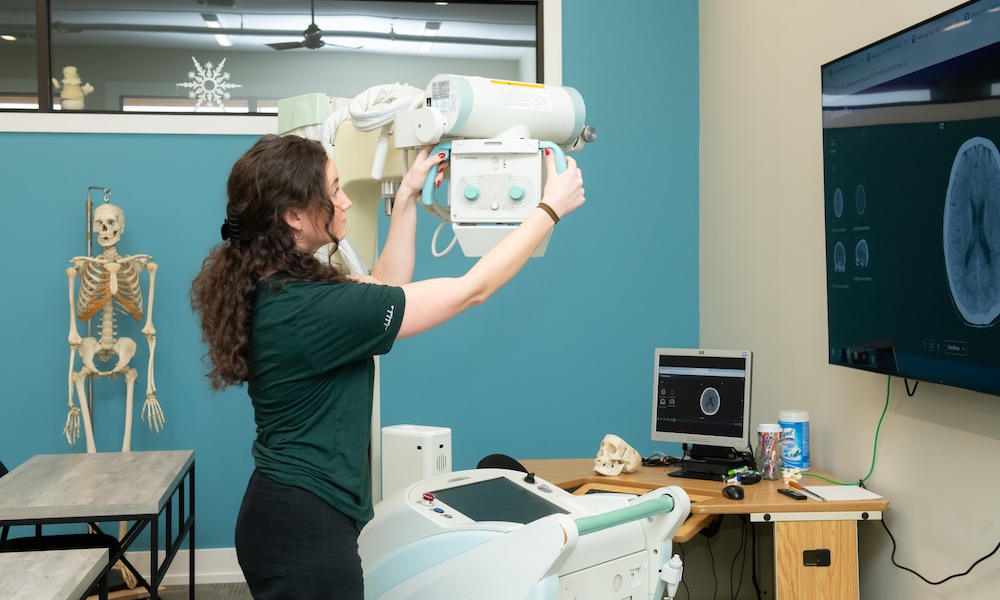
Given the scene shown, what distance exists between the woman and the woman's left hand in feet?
1.26

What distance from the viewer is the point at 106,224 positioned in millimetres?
3727

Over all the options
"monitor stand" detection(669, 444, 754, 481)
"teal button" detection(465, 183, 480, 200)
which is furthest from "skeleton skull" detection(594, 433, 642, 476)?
"teal button" detection(465, 183, 480, 200)

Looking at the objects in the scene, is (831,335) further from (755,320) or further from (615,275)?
(615,275)

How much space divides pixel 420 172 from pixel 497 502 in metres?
0.79

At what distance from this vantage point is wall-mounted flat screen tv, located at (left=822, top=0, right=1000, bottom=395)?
77.7 inches

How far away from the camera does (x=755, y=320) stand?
355cm

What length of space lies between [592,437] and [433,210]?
228 cm

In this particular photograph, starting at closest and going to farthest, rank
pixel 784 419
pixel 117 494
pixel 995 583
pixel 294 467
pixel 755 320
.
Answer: pixel 294 467 → pixel 995 583 → pixel 117 494 → pixel 784 419 → pixel 755 320

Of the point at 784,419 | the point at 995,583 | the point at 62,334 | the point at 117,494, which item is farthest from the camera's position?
the point at 62,334

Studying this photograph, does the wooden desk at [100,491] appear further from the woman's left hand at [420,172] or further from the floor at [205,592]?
the woman's left hand at [420,172]

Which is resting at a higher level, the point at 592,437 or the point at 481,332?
the point at 481,332

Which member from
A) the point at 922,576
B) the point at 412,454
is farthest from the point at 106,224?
the point at 922,576

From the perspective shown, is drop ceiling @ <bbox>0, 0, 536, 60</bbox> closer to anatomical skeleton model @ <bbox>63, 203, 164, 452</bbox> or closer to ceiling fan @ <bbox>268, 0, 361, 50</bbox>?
ceiling fan @ <bbox>268, 0, 361, 50</bbox>

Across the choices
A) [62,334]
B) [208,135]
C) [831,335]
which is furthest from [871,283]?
[62,334]
